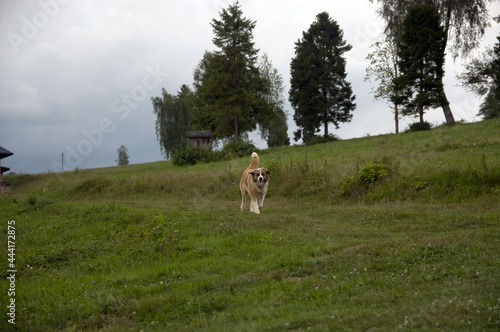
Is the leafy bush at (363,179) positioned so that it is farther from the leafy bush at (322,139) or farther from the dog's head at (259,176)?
the leafy bush at (322,139)

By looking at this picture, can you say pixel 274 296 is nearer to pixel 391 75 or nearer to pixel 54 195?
pixel 54 195

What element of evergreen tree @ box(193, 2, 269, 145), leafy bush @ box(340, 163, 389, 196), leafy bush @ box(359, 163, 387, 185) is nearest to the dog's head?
leafy bush @ box(340, 163, 389, 196)

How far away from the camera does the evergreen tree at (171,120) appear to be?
6731cm

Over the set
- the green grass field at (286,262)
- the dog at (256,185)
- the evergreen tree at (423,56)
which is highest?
the evergreen tree at (423,56)

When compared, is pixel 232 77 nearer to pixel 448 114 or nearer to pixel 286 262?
pixel 448 114

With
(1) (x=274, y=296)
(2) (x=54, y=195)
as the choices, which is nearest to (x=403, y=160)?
(1) (x=274, y=296)

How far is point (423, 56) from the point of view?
39062 millimetres

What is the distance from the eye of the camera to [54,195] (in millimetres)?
29984

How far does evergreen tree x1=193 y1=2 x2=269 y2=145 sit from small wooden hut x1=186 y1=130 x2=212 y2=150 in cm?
295

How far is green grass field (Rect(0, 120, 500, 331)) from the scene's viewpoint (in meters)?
6.05

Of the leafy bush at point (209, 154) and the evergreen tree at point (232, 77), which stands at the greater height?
the evergreen tree at point (232, 77)

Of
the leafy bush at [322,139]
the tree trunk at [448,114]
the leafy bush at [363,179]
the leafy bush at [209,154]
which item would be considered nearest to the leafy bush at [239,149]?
the leafy bush at [209,154]

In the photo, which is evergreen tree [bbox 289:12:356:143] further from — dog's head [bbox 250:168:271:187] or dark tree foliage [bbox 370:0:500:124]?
dog's head [bbox 250:168:271:187]

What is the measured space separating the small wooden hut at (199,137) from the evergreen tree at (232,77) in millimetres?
2947
